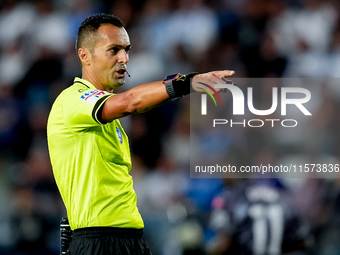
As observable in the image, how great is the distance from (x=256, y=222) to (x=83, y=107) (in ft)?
12.6

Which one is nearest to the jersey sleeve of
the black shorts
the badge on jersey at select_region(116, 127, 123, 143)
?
the badge on jersey at select_region(116, 127, 123, 143)

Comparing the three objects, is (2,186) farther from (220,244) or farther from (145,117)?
(220,244)

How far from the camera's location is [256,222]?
5.93 metres

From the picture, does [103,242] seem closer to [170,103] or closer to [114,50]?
[114,50]

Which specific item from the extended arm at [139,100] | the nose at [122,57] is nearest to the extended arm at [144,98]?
the extended arm at [139,100]

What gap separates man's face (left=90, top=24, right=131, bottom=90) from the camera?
10.5 feet

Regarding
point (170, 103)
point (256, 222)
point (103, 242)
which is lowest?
point (256, 222)

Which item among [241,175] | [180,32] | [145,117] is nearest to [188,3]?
[180,32]

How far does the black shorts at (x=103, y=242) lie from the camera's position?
289 cm

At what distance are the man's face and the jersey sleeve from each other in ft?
1.27

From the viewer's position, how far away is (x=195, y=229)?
598 cm

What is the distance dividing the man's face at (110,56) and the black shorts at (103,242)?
98 cm

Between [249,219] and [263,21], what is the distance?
2948 millimetres

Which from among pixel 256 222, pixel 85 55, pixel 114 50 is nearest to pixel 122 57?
pixel 114 50
